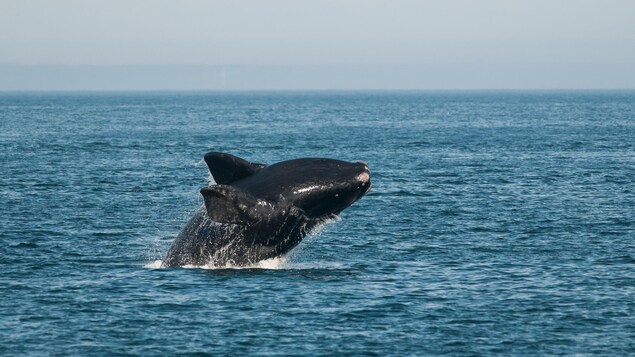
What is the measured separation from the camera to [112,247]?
3588 centimetres

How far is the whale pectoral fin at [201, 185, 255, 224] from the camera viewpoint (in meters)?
23.8

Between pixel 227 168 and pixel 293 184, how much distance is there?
5.36 feet

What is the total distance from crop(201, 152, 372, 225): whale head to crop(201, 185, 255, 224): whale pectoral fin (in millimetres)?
69

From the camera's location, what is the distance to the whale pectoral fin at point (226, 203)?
23766 millimetres

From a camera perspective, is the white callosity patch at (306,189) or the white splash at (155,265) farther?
the white splash at (155,265)

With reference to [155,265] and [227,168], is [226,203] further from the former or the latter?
[155,265]

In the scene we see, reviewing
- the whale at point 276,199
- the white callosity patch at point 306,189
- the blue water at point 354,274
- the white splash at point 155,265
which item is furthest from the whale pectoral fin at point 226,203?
the white splash at point 155,265

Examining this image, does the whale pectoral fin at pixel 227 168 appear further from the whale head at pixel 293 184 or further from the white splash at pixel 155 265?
the white splash at pixel 155 265

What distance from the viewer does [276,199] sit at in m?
25.1

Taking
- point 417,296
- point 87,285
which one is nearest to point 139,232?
point 87,285

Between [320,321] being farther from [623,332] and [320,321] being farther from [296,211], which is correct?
[623,332]

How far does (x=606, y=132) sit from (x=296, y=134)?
34.1 m

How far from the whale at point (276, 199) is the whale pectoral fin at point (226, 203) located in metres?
0.02

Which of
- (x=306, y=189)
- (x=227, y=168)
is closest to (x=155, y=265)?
(x=227, y=168)
